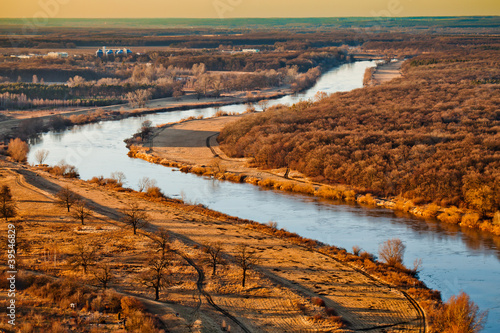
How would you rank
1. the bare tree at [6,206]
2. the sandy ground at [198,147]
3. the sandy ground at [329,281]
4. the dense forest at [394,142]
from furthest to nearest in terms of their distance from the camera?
1. the sandy ground at [198,147]
2. the dense forest at [394,142]
3. the bare tree at [6,206]
4. the sandy ground at [329,281]

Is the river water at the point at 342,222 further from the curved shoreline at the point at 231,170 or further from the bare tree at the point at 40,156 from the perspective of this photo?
the curved shoreline at the point at 231,170

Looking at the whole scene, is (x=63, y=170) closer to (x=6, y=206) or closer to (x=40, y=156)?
(x=40, y=156)

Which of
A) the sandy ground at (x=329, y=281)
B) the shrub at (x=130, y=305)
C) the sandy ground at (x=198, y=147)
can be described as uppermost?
the shrub at (x=130, y=305)

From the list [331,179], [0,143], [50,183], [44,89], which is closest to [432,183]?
[331,179]

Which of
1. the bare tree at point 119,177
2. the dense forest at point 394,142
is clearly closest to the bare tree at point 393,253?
the dense forest at point 394,142

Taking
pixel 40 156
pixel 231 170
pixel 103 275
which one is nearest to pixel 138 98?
pixel 40 156

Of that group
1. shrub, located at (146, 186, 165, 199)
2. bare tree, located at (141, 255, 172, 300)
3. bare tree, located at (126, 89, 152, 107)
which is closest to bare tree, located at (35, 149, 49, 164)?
shrub, located at (146, 186, 165, 199)
